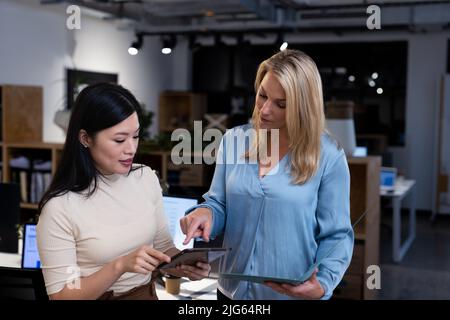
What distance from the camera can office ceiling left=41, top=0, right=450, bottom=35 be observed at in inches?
215

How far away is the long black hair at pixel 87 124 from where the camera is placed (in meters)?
0.95

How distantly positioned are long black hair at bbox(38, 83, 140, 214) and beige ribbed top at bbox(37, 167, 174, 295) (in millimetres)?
21

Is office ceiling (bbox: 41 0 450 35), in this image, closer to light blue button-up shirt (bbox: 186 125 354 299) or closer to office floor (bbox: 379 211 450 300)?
office floor (bbox: 379 211 450 300)

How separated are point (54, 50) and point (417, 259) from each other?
4.24m

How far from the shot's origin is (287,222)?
110cm

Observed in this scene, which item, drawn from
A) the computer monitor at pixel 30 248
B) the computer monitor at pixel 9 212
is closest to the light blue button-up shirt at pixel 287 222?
the computer monitor at pixel 30 248

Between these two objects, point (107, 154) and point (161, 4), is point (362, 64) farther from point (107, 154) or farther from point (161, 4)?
point (107, 154)

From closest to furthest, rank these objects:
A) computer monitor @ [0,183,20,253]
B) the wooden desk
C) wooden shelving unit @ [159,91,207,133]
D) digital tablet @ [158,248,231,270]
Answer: digital tablet @ [158,248,231,270] → computer monitor @ [0,183,20,253] → the wooden desk → wooden shelving unit @ [159,91,207,133]

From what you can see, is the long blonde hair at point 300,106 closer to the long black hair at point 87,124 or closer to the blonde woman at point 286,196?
the blonde woman at point 286,196

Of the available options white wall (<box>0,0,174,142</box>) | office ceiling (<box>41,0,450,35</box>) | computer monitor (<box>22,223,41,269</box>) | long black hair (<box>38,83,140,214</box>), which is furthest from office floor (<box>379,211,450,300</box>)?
white wall (<box>0,0,174,142</box>)

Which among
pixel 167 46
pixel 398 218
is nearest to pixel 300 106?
pixel 167 46
